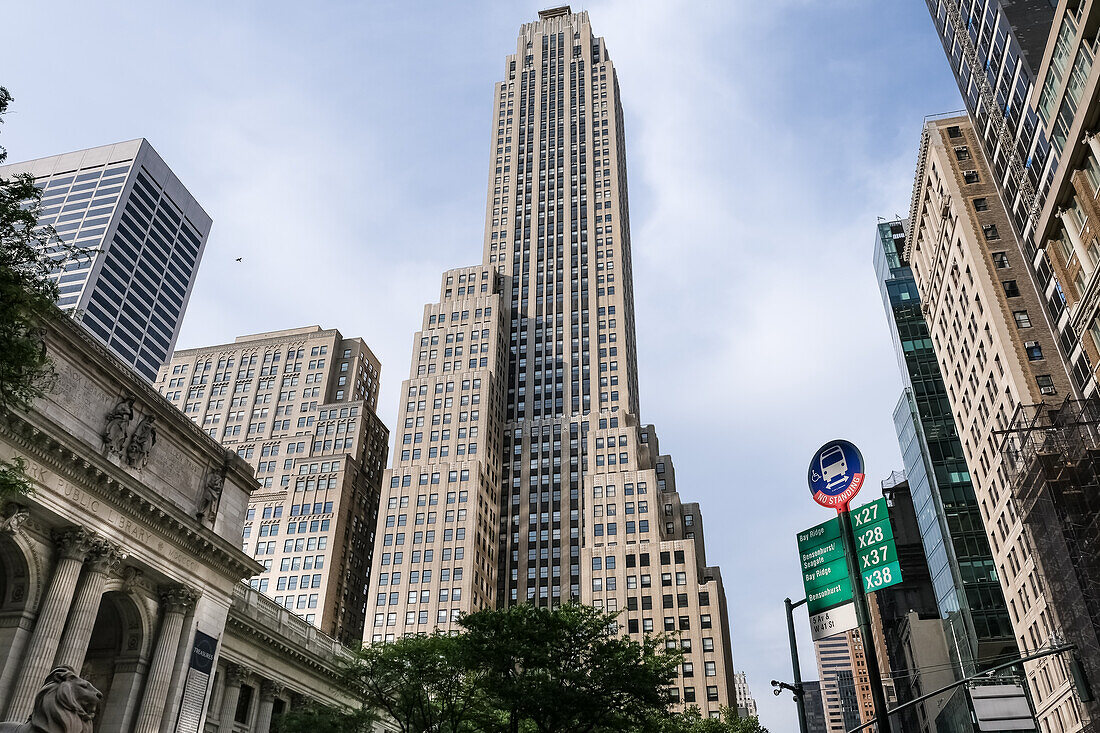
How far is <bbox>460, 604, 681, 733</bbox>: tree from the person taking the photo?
38.9 m

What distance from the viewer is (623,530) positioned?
414 ft

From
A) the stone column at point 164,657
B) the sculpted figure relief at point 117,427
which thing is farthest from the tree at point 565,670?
the sculpted figure relief at point 117,427

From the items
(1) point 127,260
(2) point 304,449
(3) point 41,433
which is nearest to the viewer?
(3) point 41,433

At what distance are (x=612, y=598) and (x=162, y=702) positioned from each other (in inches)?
3364

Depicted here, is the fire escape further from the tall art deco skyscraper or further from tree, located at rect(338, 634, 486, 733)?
the tall art deco skyscraper

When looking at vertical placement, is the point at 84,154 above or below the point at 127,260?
above

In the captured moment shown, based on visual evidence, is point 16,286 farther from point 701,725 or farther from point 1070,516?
point 1070,516

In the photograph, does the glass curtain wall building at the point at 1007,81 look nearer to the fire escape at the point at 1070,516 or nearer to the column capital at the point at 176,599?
the fire escape at the point at 1070,516

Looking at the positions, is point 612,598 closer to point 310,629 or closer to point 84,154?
point 310,629

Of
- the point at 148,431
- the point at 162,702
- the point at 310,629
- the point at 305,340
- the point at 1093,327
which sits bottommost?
the point at 162,702

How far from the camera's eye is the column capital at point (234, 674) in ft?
161

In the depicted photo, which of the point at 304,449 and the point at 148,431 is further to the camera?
the point at 304,449

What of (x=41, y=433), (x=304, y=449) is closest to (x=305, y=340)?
(x=304, y=449)

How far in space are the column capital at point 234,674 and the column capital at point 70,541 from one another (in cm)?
1593
